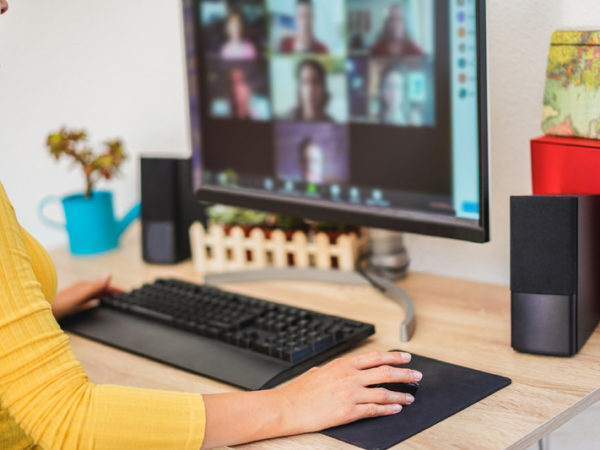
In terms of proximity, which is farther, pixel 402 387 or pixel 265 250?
pixel 265 250

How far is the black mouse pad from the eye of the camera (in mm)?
923

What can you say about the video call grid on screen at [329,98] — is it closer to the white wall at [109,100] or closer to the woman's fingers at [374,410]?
the white wall at [109,100]

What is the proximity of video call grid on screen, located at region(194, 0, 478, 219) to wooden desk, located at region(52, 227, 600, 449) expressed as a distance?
17 cm

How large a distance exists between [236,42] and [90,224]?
1.76 ft

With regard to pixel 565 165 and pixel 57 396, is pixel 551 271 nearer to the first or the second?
pixel 565 165

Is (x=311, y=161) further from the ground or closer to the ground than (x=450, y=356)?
further from the ground

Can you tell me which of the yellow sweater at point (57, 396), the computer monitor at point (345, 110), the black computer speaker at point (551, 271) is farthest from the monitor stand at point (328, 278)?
the yellow sweater at point (57, 396)

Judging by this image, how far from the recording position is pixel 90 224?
5.90ft

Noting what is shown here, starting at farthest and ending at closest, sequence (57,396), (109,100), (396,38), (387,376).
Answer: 1. (109,100)
2. (396,38)
3. (387,376)
4. (57,396)

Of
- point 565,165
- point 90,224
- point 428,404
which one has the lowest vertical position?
point 428,404

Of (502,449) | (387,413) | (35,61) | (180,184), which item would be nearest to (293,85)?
(180,184)

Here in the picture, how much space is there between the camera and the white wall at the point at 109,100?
1470mm

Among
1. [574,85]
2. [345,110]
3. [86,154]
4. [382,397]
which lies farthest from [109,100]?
[382,397]

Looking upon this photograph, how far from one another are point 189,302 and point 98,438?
1.66 feet
